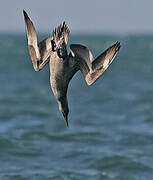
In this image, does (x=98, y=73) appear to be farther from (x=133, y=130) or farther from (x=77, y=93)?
(x=77, y=93)

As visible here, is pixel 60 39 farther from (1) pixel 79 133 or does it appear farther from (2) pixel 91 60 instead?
(1) pixel 79 133

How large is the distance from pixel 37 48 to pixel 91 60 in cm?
94

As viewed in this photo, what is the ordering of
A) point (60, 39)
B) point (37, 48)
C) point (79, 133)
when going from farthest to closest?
point (79, 133) < point (37, 48) < point (60, 39)

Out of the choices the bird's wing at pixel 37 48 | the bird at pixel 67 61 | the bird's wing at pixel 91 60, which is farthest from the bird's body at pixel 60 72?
the bird's wing at pixel 37 48

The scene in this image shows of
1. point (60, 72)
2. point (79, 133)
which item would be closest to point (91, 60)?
point (60, 72)

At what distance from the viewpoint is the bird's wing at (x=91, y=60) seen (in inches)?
332

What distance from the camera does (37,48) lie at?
9.27 metres

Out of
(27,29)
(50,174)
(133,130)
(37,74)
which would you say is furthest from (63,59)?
(37,74)

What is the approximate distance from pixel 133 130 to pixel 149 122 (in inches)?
70.3

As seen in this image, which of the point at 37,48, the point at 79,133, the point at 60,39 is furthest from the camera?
the point at 79,133

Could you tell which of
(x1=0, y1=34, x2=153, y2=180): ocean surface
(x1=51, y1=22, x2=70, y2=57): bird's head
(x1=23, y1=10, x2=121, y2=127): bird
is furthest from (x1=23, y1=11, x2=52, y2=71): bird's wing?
(x1=0, y1=34, x2=153, y2=180): ocean surface

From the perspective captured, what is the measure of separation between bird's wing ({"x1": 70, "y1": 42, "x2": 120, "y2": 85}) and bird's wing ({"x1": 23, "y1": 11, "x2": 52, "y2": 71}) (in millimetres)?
479

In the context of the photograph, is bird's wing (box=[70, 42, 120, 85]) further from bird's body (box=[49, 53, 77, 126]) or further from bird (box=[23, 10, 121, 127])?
bird's body (box=[49, 53, 77, 126])

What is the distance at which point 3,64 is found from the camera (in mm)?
63500
